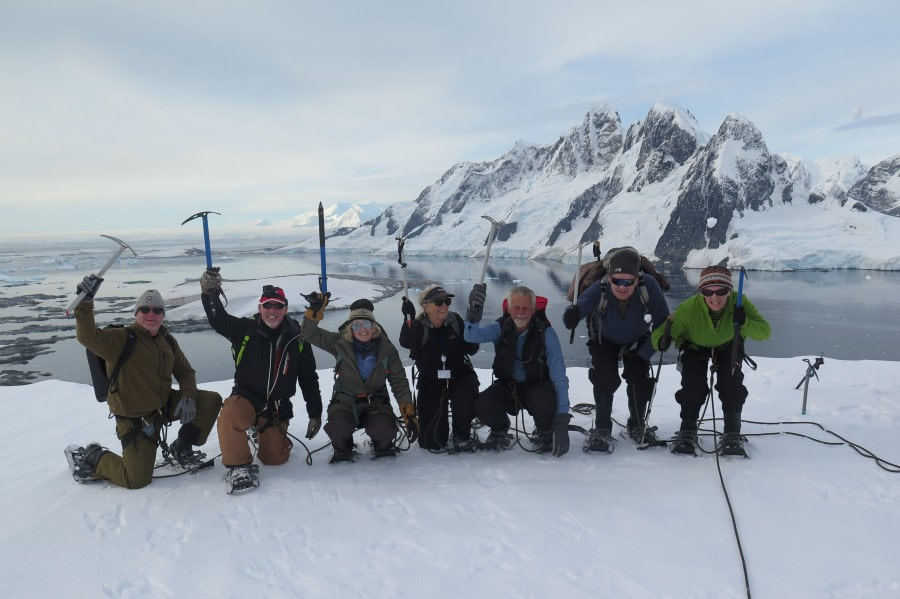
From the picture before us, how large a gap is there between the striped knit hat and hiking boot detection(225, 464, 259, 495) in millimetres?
3572

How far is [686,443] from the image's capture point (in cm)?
408

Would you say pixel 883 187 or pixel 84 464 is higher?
pixel 883 187

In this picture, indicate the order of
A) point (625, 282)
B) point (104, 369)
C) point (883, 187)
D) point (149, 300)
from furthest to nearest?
1. point (883, 187)
2. point (625, 282)
3. point (149, 300)
4. point (104, 369)

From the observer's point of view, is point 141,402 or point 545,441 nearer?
point 141,402

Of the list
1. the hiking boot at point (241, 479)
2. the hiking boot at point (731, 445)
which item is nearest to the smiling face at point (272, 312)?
the hiking boot at point (241, 479)

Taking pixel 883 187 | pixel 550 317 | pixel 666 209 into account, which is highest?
pixel 883 187

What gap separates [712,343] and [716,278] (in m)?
0.54

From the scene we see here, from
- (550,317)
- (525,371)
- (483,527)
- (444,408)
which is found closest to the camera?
(483,527)

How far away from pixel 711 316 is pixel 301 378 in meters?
3.40

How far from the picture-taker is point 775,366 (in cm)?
714

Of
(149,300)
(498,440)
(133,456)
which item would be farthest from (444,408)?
(149,300)

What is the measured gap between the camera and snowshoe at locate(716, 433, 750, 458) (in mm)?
3953

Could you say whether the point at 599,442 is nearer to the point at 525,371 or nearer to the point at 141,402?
the point at 525,371

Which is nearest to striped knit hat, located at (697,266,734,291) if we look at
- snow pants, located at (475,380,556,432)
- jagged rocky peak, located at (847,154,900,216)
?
snow pants, located at (475,380,556,432)
